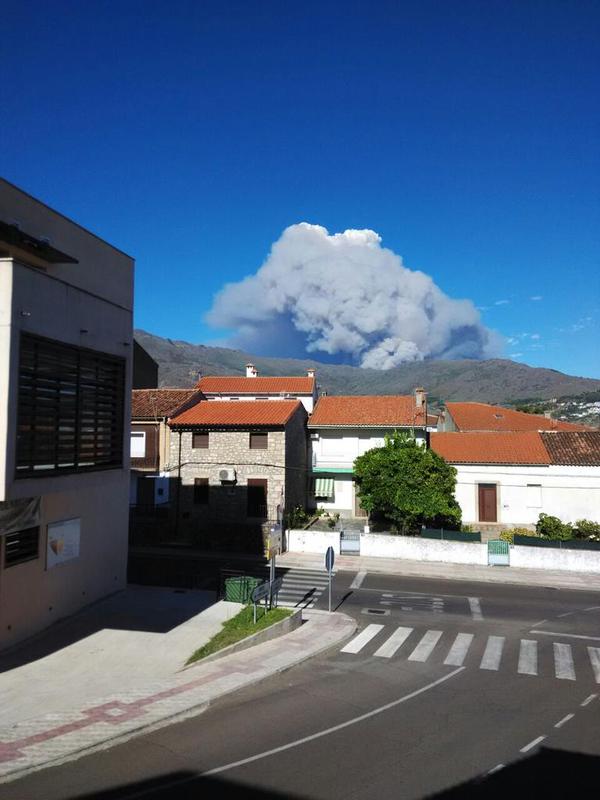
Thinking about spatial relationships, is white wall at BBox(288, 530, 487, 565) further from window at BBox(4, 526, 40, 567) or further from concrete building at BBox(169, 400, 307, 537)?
window at BBox(4, 526, 40, 567)

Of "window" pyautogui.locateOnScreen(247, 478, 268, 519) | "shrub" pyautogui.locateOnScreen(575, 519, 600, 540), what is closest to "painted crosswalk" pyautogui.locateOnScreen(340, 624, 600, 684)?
"window" pyautogui.locateOnScreen(247, 478, 268, 519)

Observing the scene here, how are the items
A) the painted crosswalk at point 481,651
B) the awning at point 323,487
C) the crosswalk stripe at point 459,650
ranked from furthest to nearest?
the awning at point 323,487
the crosswalk stripe at point 459,650
the painted crosswalk at point 481,651

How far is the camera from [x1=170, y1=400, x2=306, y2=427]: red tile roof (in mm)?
33562

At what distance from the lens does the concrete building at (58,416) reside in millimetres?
13312

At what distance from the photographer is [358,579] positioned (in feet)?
82.8

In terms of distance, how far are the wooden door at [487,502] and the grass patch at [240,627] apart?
833 inches

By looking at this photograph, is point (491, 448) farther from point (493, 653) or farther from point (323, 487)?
point (493, 653)

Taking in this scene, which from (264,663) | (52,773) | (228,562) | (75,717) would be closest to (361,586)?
(228,562)

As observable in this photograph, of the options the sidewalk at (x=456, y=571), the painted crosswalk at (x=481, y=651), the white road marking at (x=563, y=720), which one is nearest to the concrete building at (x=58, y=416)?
the painted crosswalk at (x=481, y=651)

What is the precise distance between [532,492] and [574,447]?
4.04 meters

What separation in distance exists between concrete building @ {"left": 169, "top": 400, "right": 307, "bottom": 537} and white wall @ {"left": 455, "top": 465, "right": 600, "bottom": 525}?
10751mm

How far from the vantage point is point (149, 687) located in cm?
1213

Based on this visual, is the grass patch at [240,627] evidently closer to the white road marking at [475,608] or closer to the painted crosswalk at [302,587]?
the painted crosswalk at [302,587]

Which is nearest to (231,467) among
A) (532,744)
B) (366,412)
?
(366,412)
